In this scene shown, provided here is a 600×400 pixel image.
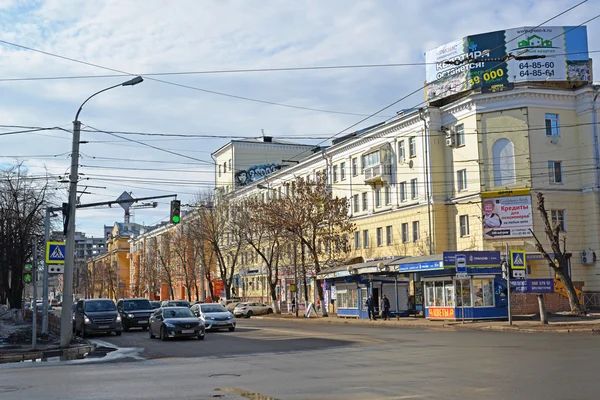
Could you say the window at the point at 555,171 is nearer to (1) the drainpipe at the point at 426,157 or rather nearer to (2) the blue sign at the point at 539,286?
(1) the drainpipe at the point at 426,157

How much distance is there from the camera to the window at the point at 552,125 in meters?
45.8

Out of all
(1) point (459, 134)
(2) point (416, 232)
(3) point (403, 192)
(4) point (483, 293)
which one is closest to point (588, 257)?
(4) point (483, 293)

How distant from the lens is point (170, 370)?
660 inches

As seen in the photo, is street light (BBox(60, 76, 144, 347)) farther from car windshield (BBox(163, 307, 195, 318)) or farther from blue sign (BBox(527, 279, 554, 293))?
blue sign (BBox(527, 279, 554, 293))

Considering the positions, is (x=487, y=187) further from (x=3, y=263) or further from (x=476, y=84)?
(x=3, y=263)

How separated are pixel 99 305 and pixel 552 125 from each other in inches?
1234

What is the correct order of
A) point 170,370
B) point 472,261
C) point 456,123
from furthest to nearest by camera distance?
point 456,123 < point 472,261 < point 170,370

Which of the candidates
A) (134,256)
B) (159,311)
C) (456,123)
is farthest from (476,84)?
(134,256)

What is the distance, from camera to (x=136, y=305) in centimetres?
3953

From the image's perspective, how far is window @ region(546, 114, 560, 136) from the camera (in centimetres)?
4578

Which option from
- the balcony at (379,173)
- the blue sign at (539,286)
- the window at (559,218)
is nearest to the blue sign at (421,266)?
the blue sign at (539,286)

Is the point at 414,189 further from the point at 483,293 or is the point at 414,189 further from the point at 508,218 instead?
the point at 483,293

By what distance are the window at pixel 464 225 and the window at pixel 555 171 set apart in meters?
6.17

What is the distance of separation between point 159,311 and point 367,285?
1900cm
